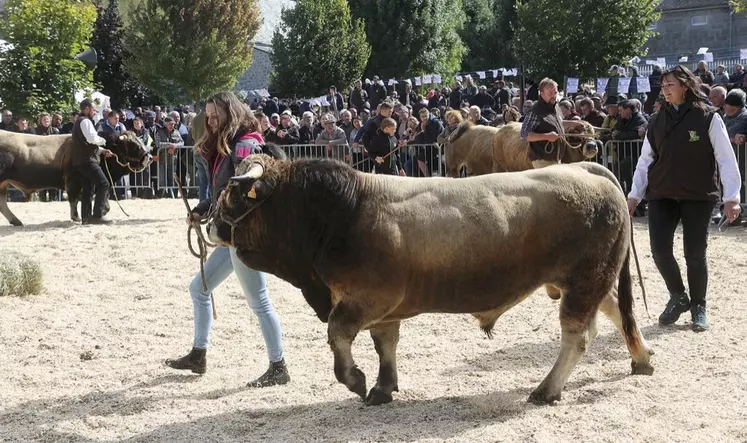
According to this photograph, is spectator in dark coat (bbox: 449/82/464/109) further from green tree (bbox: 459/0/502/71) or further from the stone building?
the stone building

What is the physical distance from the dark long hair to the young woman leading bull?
135 inches

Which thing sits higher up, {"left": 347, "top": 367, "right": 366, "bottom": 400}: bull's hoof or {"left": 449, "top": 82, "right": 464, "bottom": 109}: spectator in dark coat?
{"left": 449, "top": 82, "right": 464, "bottom": 109}: spectator in dark coat

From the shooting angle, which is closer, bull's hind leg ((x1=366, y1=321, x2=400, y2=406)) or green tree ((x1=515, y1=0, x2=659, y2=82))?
bull's hind leg ((x1=366, y1=321, x2=400, y2=406))

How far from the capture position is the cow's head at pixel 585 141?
41.8 ft

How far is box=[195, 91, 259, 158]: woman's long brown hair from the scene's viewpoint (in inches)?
249

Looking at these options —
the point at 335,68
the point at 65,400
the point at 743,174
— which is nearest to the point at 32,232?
the point at 65,400

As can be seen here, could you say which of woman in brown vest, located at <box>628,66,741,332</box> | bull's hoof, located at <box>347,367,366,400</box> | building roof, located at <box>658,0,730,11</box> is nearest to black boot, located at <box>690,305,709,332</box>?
woman in brown vest, located at <box>628,66,741,332</box>

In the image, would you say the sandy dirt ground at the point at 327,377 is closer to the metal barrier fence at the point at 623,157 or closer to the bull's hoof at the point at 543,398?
the bull's hoof at the point at 543,398

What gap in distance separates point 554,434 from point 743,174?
34.6 feet

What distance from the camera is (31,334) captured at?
26.5 feet

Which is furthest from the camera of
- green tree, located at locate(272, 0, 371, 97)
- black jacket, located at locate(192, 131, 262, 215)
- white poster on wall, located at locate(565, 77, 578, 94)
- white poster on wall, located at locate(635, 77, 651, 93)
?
green tree, located at locate(272, 0, 371, 97)

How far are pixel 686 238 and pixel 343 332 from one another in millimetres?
3618

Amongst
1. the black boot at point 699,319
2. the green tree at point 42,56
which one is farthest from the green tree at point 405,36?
the black boot at point 699,319

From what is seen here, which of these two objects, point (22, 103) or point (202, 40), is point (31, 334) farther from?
point (202, 40)
